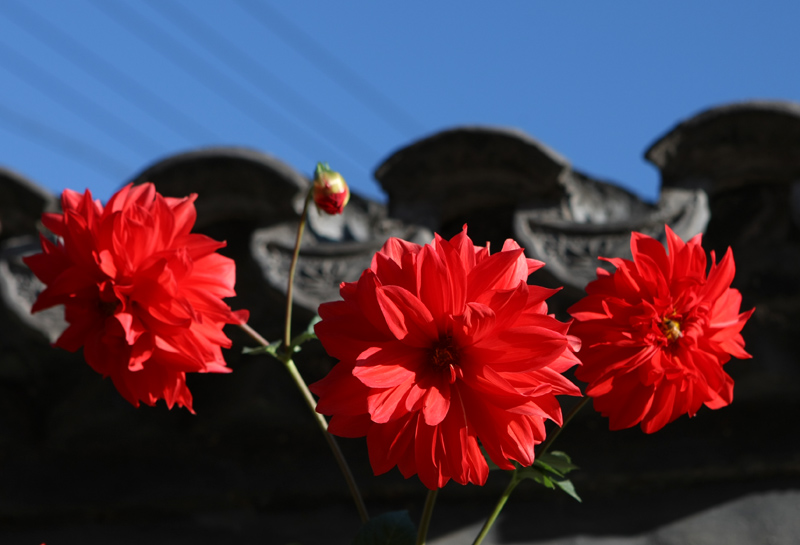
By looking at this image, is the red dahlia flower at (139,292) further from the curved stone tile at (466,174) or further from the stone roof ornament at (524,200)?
the curved stone tile at (466,174)

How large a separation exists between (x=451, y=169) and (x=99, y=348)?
1.06m

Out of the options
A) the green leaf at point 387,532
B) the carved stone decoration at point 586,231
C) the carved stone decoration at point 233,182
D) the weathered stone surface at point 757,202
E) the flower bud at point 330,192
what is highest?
the weathered stone surface at point 757,202

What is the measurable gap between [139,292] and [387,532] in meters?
0.35

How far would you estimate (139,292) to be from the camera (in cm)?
80

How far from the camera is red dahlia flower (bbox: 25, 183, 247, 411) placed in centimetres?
80

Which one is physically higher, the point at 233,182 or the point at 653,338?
the point at 653,338

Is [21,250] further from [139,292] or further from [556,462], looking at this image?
[556,462]

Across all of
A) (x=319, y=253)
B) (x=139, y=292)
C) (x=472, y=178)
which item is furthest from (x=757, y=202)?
(x=139, y=292)

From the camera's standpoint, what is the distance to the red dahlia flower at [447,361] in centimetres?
65

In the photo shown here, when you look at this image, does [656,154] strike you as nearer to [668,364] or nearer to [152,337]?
[668,364]

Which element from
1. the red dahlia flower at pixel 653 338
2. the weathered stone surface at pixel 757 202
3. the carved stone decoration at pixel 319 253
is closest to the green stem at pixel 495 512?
the red dahlia flower at pixel 653 338

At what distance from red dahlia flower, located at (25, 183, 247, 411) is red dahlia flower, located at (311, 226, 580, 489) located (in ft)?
0.63

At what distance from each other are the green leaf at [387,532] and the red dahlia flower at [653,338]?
223mm

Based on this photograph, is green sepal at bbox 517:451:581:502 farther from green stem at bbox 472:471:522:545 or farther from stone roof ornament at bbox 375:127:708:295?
stone roof ornament at bbox 375:127:708:295
